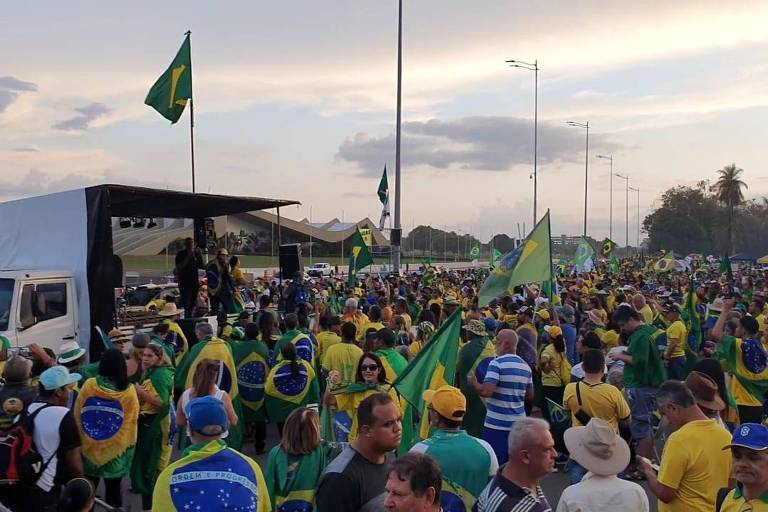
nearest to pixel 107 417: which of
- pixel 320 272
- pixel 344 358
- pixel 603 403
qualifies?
pixel 344 358

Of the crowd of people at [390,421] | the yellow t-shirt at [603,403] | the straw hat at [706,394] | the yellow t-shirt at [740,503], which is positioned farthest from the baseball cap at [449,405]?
the yellow t-shirt at [603,403]

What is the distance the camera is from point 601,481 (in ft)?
11.1

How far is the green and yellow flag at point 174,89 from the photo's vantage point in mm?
16734

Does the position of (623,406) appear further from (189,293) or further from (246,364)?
(189,293)

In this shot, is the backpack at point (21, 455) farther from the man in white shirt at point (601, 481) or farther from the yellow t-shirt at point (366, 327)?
the yellow t-shirt at point (366, 327)

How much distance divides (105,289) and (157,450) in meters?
3.83

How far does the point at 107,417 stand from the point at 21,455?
1.19 metres

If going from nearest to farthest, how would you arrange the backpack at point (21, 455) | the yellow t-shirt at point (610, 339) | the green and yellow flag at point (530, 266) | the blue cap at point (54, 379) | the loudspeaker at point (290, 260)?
the backpack at point (21, 455) < the blue cap at point (54, 379) < the green and yellow flag at point (530, 266) < the yellow t-shirt at point (610, 339) < the loudspeaker at point (290, 260)

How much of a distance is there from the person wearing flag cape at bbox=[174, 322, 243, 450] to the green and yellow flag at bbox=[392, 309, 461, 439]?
288 cm

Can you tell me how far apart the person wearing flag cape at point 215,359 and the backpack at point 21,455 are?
2.91m

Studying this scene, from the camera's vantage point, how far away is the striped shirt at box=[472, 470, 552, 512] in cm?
326

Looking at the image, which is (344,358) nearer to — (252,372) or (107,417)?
(252,372)

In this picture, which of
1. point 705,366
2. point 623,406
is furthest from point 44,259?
point 705,366

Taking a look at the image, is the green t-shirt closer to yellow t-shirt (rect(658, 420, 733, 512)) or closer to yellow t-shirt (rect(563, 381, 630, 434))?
yellow t-shirt (rect(563, 381, 630, 434))
